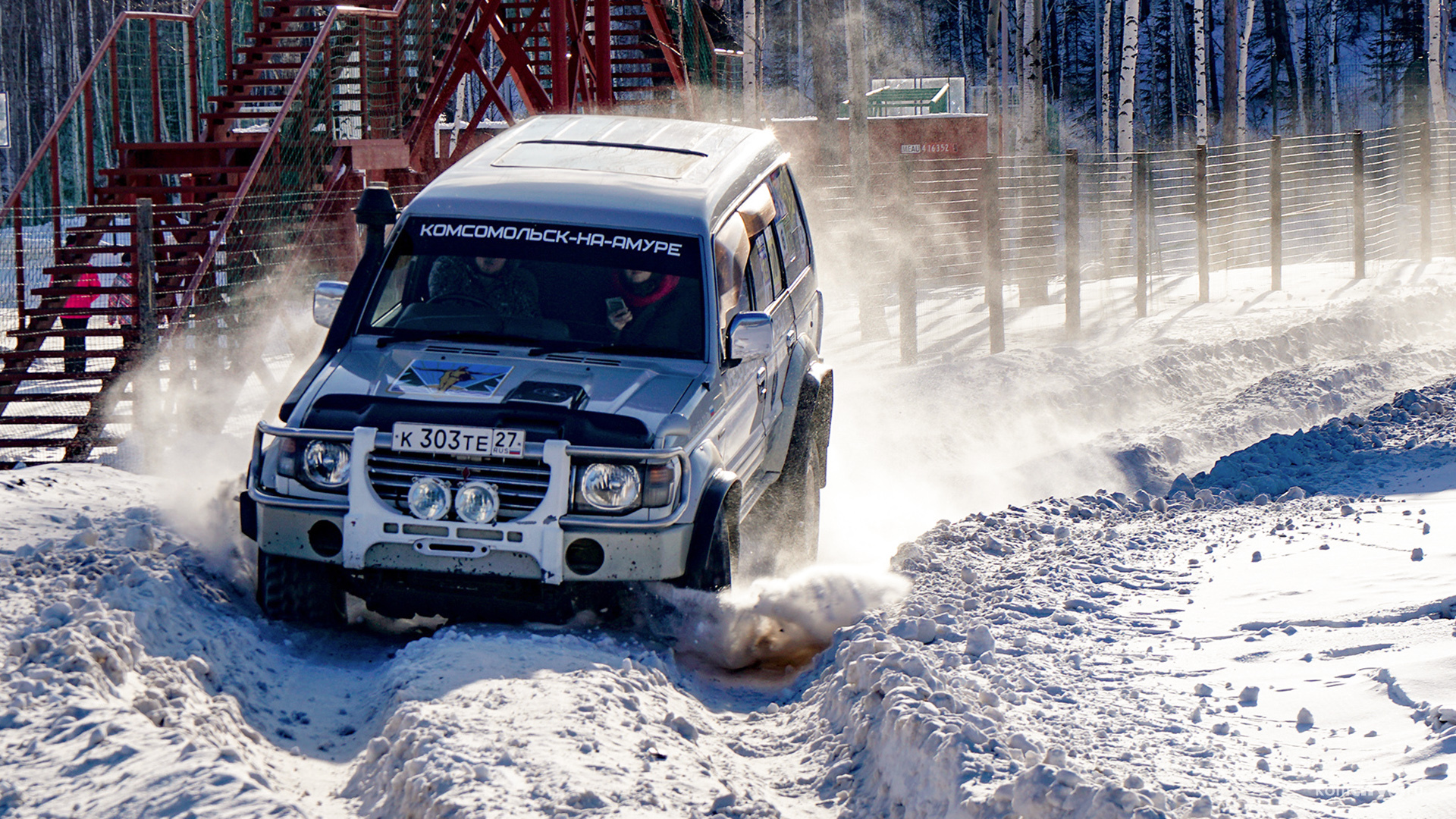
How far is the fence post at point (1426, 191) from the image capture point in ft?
71.3

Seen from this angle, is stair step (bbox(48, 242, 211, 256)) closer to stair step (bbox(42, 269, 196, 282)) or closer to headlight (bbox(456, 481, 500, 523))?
stair step (bbox(42, 269, 196, 282))

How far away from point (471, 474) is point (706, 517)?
95 centimetres

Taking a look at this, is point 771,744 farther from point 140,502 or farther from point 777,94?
point 777,94

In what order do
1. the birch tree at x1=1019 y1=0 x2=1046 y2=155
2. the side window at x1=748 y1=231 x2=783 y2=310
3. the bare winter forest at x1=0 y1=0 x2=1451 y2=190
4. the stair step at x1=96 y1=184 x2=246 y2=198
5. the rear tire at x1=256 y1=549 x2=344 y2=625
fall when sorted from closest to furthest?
the rear tire at x1=256 y1=549 x2=344 y2=625 → the side window at x1=748 y1=231 x2=783 y2=310 → the stair step at x1=96 y1=184 x2=246 y2=198 → the birch tree at x1=1019 y1=0 x2=1046 y2=155 → the bare winter forest at x1=0 y1=0 x2=1451 y2=190

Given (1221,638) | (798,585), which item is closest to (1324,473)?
(1221,638)

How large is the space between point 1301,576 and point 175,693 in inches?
186

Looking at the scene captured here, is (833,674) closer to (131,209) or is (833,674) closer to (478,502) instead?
(478,502)

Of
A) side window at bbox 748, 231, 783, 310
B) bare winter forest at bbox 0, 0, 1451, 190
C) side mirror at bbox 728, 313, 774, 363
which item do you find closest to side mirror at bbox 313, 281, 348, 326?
side mirror at bbox 728, 313, 774, 363

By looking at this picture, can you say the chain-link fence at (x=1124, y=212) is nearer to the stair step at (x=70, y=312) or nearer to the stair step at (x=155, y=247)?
the stair step at (x=155, y=247)

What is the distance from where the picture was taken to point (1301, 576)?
263 inches

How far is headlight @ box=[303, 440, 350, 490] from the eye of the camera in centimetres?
595

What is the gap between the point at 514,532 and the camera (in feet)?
19.0

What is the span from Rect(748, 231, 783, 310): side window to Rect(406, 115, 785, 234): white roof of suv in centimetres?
30

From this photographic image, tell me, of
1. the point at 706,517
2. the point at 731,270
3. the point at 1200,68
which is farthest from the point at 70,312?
the point at 1200,68
